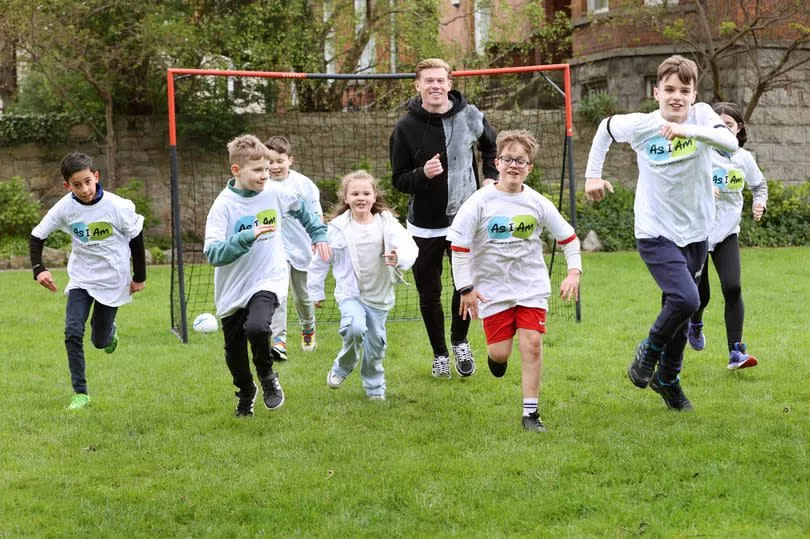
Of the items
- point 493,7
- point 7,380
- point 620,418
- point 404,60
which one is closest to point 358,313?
point 620,418

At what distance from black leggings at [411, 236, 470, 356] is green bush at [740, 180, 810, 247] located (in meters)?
12.1

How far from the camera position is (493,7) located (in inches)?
822

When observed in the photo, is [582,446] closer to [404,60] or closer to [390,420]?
[390,420]

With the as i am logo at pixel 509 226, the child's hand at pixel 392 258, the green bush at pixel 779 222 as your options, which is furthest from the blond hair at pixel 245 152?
the green bush at pixel 779 222

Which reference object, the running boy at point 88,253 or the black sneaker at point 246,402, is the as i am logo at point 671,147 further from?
the running boy at point 88,253

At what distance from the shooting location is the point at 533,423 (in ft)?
20.5

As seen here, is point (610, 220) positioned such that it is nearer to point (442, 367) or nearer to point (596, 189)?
point (442, 367)

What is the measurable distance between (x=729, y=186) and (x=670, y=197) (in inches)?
70.8

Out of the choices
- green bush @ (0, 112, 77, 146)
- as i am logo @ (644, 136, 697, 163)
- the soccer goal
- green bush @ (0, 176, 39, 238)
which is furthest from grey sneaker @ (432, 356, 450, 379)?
green bush @ (0, 112, 77, 146)

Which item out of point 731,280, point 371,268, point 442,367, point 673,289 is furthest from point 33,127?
point 673,289

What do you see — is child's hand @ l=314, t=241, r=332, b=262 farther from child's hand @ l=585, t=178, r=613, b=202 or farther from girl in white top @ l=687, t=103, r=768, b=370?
girl in white top @ l=687, t=103, r=768, b=370

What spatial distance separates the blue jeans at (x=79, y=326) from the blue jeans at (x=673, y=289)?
3684mm

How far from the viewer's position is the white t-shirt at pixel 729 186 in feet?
25.6

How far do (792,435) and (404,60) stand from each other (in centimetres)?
1515
